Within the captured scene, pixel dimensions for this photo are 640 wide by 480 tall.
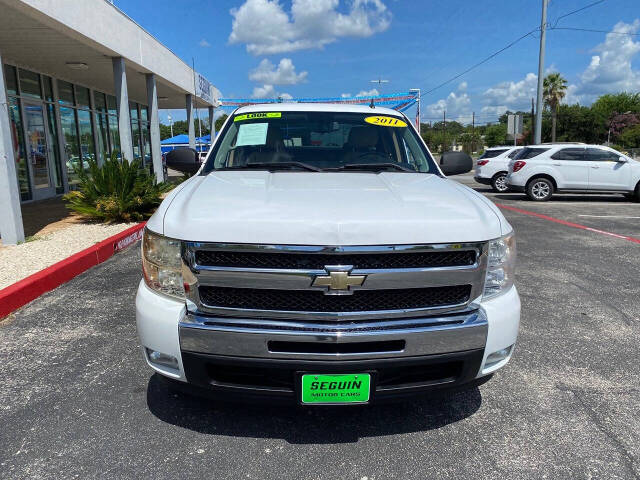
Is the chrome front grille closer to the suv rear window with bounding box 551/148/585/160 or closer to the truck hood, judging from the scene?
the truck hood

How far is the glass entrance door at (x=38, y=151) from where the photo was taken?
1223 cm

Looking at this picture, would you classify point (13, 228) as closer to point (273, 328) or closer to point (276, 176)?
point (276, 176)

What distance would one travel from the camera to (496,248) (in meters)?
2.36

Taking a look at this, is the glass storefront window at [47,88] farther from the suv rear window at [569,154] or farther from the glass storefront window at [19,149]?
the suv rear window at [569,154]

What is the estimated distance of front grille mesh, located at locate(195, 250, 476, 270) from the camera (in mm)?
2135

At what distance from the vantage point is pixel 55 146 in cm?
1372

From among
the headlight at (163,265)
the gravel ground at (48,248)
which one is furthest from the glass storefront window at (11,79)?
the headlight at (163,265)

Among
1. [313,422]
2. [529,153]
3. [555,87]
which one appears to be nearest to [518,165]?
[529,153]

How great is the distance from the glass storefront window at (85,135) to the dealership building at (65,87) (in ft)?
0.11

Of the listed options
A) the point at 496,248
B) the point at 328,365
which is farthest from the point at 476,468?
the point at 496,248

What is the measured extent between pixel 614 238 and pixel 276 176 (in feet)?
23.4

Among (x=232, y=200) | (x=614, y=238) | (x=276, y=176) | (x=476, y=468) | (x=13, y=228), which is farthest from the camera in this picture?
(x=614, y=238)

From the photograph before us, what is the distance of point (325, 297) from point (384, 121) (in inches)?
90.0

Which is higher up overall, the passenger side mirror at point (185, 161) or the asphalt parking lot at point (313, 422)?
the passenger side mirror at point (185, 161)
